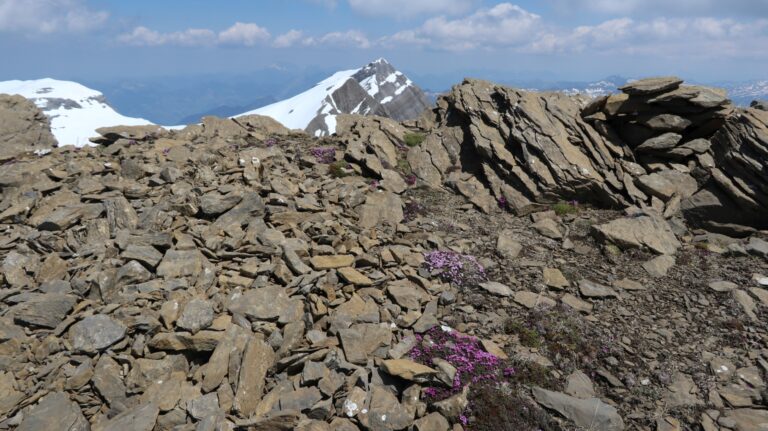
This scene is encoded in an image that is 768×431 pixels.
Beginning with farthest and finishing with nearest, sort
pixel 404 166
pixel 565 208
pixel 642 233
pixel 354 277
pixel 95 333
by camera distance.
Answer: pixel 404 166 < pixel 565 208 < pixel 642 233 < pixel 354 277 < pixel 95 333

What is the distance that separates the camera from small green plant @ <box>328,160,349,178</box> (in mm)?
22984

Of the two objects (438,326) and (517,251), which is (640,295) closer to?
(517,251)

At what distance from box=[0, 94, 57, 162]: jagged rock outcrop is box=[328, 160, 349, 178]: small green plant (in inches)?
747

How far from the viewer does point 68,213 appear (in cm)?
1599

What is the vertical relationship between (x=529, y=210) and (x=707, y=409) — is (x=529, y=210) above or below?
above

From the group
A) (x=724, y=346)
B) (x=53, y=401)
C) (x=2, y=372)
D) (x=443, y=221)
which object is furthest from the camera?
(x=443, y=221)

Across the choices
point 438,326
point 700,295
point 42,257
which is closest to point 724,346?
point 700,295

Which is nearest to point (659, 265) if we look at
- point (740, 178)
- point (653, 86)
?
point (740, 178)

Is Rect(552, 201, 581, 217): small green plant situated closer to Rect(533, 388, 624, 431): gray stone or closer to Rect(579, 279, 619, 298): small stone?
Rect(579, 279, 619, 298): small stone

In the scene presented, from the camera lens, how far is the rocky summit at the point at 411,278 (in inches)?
386

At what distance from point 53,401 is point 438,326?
32.7 ft

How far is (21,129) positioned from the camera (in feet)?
88.8

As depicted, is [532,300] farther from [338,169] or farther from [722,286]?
[338,169]

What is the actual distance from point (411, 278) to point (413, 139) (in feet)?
51.7
